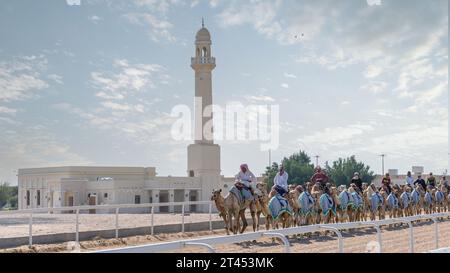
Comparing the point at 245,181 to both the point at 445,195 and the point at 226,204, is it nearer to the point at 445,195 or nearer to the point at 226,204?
the point at 226,204

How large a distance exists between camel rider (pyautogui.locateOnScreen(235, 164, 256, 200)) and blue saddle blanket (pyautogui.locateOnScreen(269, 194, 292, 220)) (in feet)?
2.58

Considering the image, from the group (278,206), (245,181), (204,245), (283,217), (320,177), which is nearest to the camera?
(204,245)

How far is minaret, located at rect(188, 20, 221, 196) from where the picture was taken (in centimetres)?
5950

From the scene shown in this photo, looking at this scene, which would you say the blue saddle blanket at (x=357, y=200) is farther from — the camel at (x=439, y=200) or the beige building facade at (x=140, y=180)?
the beige building facade at (x=140, y=180)

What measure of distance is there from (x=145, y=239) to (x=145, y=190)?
3565 centimetres

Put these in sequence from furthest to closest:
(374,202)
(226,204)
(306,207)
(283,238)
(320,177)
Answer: (374,202), (320,177), (306,207), (226,204), (283,238)

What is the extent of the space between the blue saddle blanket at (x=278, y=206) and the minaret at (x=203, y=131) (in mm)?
39695


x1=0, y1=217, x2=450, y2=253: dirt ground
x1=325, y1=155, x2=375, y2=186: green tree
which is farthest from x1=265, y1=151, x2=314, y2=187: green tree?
x1=0, y1=217, x2=450, y2=253: dirt ground

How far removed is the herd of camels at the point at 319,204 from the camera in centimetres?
1922

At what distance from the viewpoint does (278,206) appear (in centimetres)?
1894

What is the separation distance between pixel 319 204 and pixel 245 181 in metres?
3.34

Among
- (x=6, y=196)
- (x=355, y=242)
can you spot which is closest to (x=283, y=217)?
(x=355, y=242)

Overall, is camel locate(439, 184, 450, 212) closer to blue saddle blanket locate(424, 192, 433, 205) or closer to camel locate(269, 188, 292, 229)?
blue saddle blanket locate(424, 192, 433, 205)
